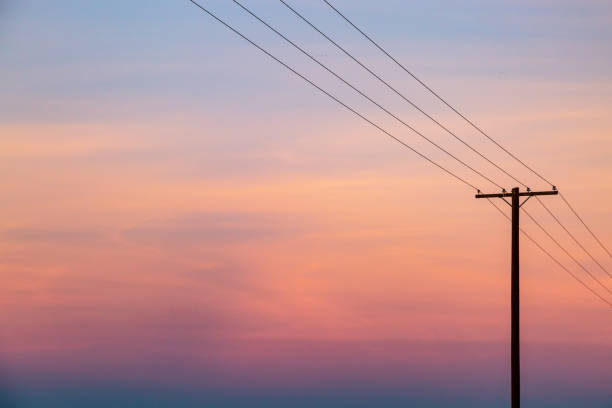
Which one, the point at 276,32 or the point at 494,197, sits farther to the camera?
the point at 494,197

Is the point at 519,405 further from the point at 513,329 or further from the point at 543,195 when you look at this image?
the point at 543,195

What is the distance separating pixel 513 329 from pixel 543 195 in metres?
4.69

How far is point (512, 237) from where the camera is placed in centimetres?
4388

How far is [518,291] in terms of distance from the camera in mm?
43594

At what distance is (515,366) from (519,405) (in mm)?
1283

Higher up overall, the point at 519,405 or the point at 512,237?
the point at 512,237

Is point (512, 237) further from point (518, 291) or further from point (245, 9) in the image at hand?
point (245, 9)

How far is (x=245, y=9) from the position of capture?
88.2 ft

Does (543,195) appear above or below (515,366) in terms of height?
above

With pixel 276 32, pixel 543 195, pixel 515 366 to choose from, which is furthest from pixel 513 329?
pixel 276 32

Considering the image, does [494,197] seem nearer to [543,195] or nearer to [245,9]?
[543,195]

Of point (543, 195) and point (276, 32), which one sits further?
point (543, 195)

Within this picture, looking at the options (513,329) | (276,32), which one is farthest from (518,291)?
(276,32)

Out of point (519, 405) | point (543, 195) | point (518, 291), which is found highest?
point (543, 195)
